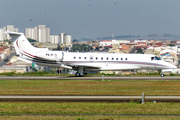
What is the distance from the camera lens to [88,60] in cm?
4412

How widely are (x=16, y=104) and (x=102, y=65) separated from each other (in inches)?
952

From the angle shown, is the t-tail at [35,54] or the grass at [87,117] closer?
the grass at [87,117]

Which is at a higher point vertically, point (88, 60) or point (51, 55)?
point (51, 55)

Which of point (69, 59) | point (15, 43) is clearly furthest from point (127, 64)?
point (15, 43)

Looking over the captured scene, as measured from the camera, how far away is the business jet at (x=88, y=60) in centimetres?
4347

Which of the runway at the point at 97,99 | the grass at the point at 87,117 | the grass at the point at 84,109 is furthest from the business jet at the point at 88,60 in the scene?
the grass at the point at 87,117

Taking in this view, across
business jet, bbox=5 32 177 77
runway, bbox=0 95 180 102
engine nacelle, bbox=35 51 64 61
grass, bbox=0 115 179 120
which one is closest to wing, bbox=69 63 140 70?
business jet, bbox=5 32 177 77

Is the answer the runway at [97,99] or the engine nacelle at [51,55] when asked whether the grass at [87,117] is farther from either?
the engine nacelle at [51,55]

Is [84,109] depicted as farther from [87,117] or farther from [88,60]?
[88,60]

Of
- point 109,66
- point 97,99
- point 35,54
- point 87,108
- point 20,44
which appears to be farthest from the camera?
point 20,44

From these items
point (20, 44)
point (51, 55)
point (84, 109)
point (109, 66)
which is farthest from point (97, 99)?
point (20, 44)

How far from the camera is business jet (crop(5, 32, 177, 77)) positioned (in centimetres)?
4347

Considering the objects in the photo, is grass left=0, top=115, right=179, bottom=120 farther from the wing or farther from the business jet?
the wing

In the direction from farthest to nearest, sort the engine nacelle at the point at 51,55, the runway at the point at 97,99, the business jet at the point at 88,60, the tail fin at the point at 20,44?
the tail fin at the point at 20,44 < the engine nacelle at the point at 51,55 < the business jet at the point at 88,60 < the runway at the point at 97,99
